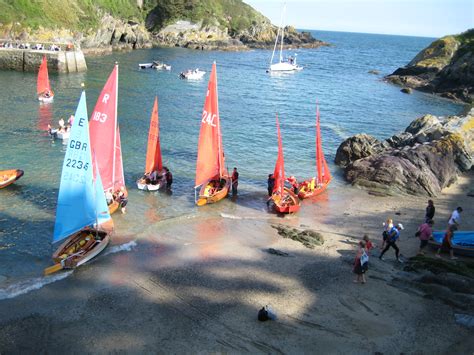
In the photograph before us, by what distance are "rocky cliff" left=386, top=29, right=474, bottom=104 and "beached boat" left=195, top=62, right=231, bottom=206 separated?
60.0 m

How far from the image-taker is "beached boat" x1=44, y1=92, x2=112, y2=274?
21.2m

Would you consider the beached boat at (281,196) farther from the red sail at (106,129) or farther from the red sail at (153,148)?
the red sail at (106,129)

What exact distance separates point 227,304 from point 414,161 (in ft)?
74.5

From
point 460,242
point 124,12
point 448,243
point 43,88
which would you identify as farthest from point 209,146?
point 124,12

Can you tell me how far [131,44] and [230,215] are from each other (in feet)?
349

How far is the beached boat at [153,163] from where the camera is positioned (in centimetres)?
3136

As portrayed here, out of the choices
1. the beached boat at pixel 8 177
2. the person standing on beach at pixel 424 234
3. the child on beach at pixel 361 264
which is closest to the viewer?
the child on beach at pixel 361 264

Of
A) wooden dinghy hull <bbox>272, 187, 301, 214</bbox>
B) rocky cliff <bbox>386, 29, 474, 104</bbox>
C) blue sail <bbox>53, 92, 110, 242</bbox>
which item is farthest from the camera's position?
rocky cliff <bbox>386, 29, 474, 104</bbox>

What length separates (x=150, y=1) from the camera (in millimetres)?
149500

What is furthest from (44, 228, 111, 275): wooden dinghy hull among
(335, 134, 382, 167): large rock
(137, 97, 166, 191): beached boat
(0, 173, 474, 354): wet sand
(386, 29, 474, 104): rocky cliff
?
(386, 29, 474, 104): rocky cliff

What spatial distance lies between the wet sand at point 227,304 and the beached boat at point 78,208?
2.76ft

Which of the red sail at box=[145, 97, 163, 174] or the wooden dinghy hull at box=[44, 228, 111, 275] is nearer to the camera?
the wooden dinghy hull at box=[44, 228, 111, 275]

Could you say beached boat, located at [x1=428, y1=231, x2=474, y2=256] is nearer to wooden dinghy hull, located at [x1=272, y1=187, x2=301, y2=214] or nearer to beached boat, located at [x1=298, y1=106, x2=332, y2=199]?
wooden dinghy hull, located at [x1=272, y1=187, x2=301, y2=214]

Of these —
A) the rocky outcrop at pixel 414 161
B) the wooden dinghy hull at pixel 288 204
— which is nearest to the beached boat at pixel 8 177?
the wooden dinghy hull at pixel 288 204
